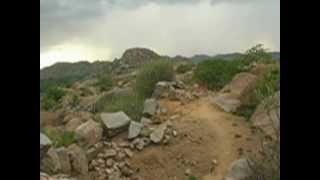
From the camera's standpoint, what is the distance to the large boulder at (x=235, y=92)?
27.4ft

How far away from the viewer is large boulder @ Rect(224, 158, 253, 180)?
5879mm

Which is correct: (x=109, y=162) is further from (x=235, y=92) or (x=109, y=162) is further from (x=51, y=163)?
(x=235, y=92)

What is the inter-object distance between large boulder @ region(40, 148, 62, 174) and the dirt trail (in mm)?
998

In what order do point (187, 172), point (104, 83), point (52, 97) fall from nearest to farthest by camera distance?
point (187, 172) < point (52, 97) < point (104, 83)

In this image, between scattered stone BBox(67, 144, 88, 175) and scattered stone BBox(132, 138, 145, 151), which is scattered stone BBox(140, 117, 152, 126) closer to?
scattered stone BBox(132, 138, 145, 151)

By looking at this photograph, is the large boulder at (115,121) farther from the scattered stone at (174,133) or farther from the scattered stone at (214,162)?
the scattered stone at (214,162)

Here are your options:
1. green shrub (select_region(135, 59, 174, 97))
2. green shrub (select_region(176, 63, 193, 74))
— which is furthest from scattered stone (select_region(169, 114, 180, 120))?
green shrub (select_region(176, 63, 193, 74))

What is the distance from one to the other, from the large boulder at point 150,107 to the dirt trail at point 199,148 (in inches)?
9.0

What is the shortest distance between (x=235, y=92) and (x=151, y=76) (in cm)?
132

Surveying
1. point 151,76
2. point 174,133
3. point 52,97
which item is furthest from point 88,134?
point 52,97

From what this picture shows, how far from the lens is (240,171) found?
603 cm

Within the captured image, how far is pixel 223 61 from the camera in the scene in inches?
390
